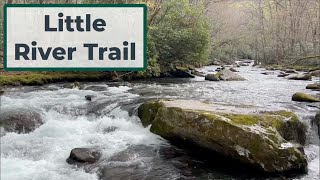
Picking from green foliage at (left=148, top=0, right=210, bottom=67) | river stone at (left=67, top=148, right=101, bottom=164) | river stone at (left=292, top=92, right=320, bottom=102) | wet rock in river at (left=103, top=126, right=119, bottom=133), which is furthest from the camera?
green foliage at (left=148, top=0, right=210, bottom=67)

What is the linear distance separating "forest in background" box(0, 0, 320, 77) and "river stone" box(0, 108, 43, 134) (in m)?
6.73

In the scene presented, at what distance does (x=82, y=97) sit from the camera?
1265 cm

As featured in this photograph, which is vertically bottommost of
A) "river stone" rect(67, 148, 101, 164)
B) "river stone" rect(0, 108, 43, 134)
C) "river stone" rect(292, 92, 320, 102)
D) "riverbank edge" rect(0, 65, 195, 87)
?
"river stone" rect(67, 148, 101, 164)

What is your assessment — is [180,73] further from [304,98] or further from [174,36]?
[304,98]

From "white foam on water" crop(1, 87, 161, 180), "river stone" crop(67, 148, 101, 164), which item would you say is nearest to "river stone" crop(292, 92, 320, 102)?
"white foam on water" crop(1, 87, 161, 180)

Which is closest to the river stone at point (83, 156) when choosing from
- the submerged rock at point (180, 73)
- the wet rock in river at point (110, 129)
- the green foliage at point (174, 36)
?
the wet rock in river at point (110, 129)

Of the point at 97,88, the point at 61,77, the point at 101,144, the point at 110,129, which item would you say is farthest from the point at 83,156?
the point at 61,77

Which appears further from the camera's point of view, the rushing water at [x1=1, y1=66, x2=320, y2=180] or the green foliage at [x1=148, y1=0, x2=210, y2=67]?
the green foliage at [x1=148, y1=0, x2=210, y2=67]

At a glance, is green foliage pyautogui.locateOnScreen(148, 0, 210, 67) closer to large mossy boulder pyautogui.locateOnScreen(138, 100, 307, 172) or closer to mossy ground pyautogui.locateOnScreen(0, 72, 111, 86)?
mossy ground pyautogui.locateOnScreen(0, 72, 111, 86)

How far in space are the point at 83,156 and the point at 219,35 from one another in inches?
1729

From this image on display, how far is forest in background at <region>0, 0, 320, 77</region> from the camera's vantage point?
21156mm

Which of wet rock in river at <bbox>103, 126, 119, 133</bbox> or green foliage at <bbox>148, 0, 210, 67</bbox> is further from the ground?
green foliage at <bbox>148, 0, 210, 67</bbox>

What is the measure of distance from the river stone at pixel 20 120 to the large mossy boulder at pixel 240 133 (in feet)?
10.4

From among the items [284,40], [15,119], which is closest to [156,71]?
[15,119]
